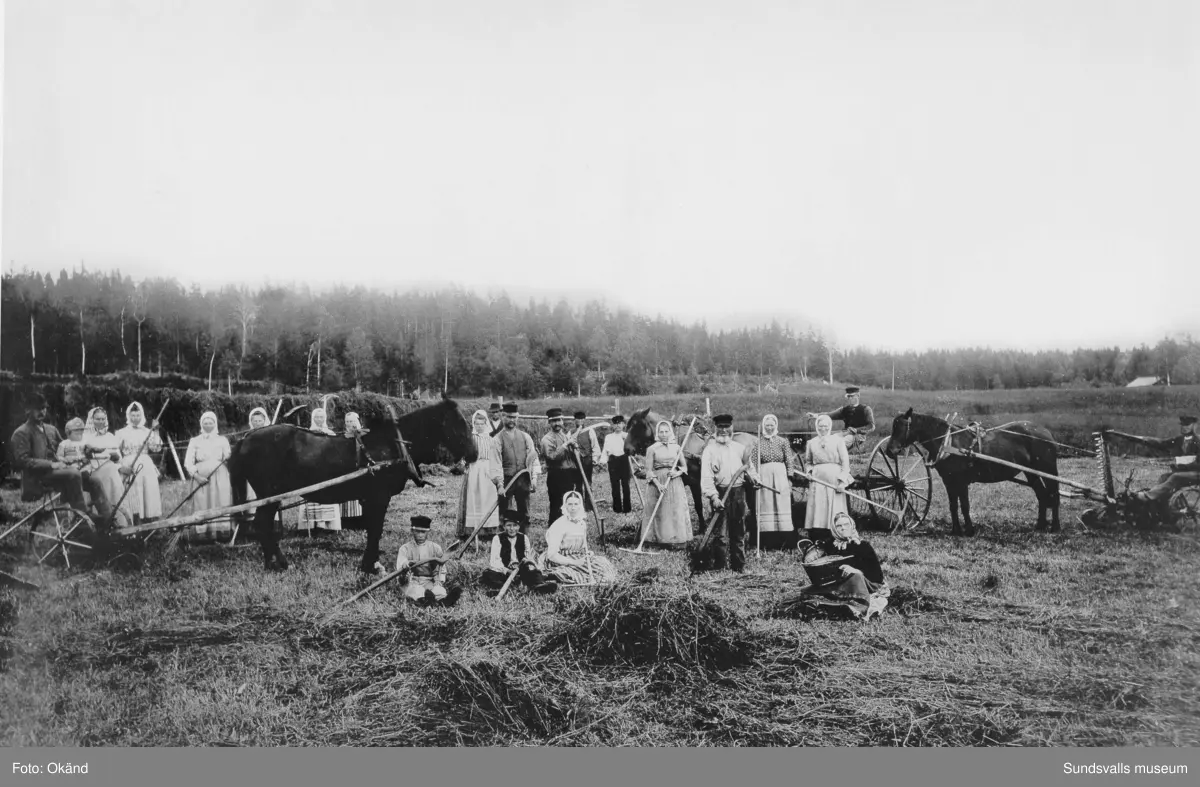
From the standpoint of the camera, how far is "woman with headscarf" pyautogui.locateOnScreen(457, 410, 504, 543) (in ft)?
17.7

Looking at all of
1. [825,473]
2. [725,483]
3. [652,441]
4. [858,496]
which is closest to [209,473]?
[652,441]

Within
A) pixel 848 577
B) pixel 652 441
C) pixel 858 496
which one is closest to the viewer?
pixel 848 577

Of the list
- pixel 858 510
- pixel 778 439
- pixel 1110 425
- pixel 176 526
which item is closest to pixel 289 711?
pixel 176 526

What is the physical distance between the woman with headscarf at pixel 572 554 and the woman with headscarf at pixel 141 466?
3176 mm

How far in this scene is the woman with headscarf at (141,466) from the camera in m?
5.23

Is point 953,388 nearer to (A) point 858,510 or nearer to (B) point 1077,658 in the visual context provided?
(A) point 858,510

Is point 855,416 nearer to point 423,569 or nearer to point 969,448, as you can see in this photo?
point 969,448

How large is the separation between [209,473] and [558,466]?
284 cm

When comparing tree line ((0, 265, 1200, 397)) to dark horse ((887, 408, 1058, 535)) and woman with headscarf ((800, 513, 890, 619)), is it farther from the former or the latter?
woman with headscarf ((800, 513, 890, 619))

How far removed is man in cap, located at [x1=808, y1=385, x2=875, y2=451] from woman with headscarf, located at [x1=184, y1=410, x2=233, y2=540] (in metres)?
4.90

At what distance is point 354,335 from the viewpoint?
5.61 metres

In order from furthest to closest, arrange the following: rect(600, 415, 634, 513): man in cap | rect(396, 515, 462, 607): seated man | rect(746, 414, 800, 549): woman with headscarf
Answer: rect(600, 415, 634, 513): man in cap, rect(746, 414, 800, 549): woman with headscarf, rect(396, 515, 462, 607): seated man

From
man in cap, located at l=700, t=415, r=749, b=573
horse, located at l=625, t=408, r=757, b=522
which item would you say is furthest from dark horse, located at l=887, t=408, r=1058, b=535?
horse, located at l=625, t=408, r=757, b=522

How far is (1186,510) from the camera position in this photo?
523cm
